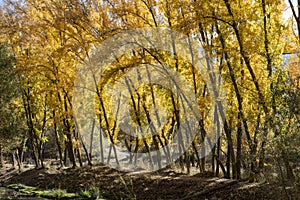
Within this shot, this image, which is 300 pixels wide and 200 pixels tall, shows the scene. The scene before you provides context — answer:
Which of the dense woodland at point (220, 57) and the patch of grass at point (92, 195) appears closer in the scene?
the dense woodland at point (220, 57)

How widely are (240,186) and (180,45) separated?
530 cm

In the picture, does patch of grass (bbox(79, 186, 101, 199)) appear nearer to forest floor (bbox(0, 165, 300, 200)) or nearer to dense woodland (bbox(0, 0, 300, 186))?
forest floor (bbox(0, 165, 300, 200))

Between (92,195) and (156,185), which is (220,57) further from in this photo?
(92,195)

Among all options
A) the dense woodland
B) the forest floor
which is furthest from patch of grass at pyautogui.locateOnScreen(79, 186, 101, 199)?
the dense woodland

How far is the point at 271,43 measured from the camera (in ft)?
29.1

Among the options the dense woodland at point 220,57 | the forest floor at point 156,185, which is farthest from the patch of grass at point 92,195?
the dense woodland at point 220,57

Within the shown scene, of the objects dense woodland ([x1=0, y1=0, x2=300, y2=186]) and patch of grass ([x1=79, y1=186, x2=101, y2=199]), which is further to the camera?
patch of grass ([x1=79, y1=186, x2=101, y2=199])

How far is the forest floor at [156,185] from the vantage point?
24.8ft

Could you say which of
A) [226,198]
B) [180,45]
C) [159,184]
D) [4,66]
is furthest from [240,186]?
[4,66]

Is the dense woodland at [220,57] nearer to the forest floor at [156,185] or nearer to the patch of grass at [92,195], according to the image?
the forest floor at [156,185]

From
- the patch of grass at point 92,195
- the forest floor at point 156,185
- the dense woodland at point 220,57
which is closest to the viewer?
the dense woodland at point 220,57

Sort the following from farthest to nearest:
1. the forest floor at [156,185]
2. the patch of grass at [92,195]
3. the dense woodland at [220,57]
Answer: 1. the patch of grass at [92,195]
2. the forest floor at [156,185]
3. the dense woodland at [220,57]

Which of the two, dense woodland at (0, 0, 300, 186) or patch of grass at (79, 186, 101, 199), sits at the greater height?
dense woodland at (0, 0, 300, 186)

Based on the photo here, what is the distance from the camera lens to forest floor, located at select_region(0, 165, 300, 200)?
298 inches
